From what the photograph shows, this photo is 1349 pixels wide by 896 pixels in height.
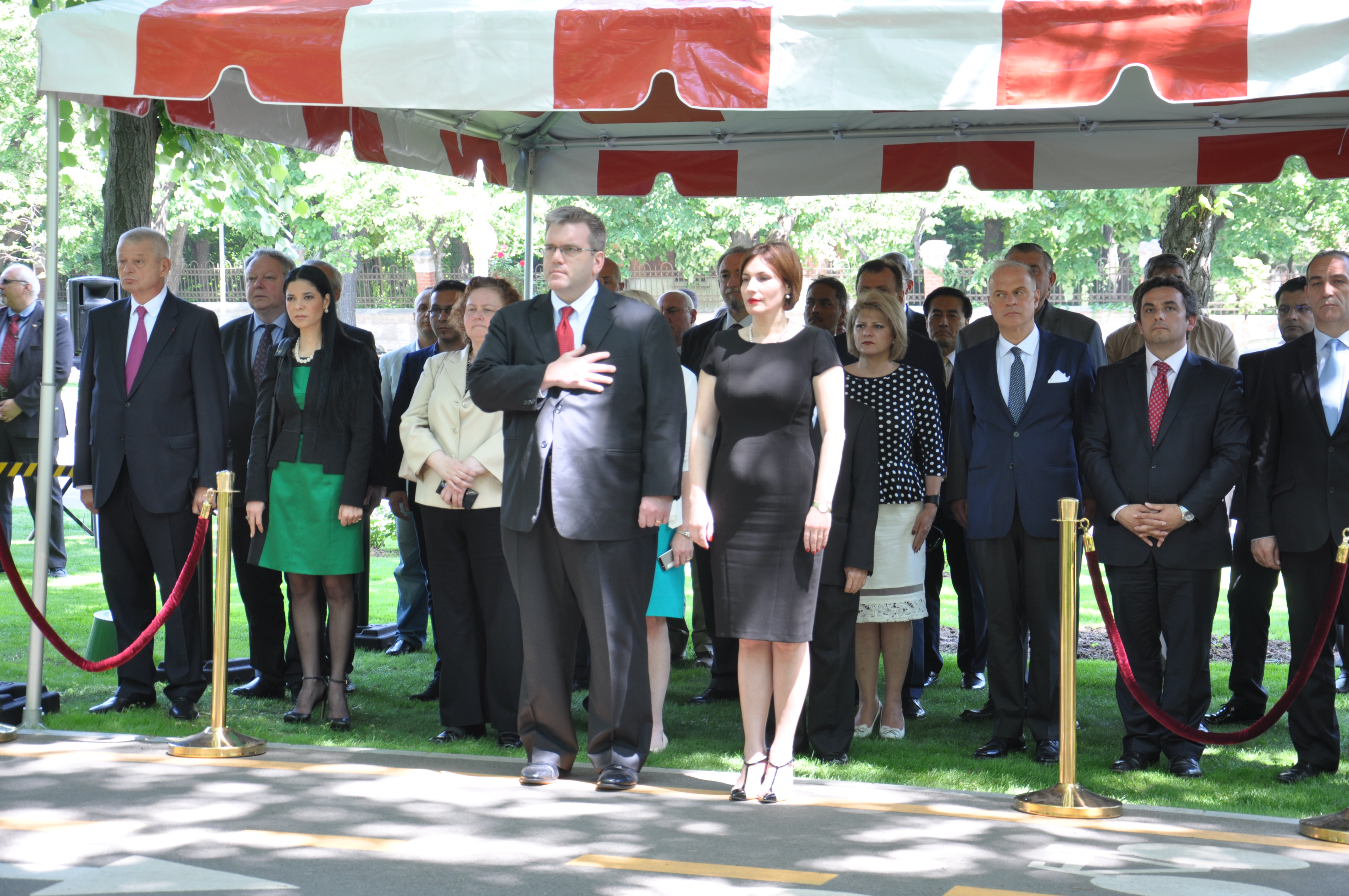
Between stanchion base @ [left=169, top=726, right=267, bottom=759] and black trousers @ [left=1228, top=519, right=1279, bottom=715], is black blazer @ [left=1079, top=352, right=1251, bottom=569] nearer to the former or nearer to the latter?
black trousers @ [left=1228, top=519, right=1279, bottom=715]

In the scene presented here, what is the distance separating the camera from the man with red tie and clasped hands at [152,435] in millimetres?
6145

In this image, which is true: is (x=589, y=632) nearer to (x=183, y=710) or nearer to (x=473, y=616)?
(x=473, y=616)

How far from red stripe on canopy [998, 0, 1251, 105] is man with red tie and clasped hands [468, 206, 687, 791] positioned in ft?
5.26

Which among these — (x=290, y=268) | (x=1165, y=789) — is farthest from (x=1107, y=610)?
(x=290, y=268)

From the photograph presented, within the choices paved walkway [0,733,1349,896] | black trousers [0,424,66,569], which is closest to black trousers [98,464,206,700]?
paved walkway [0,733,1349,896]

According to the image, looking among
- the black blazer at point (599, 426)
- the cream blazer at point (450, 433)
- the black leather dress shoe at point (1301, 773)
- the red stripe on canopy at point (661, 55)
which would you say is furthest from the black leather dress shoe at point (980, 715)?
the red stripe on canopy at point (661, 55)

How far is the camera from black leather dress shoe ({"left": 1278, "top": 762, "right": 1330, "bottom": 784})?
5.29m

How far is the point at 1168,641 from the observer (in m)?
5.57

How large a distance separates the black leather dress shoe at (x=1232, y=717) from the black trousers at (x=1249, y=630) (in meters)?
0.01

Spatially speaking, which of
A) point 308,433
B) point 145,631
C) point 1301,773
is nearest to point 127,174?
point 308,433

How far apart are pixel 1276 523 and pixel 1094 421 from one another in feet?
2.68

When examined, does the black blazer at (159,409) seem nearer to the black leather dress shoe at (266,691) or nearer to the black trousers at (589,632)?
the black leather dress shoe at (266,691)

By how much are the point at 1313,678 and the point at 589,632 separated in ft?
9.74

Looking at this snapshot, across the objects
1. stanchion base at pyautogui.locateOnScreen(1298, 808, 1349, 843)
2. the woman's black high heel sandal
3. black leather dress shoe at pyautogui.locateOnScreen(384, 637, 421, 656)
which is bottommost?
black leather dress shoe at pyautogui.locateOnScreen(384, 637, 421, 656)
